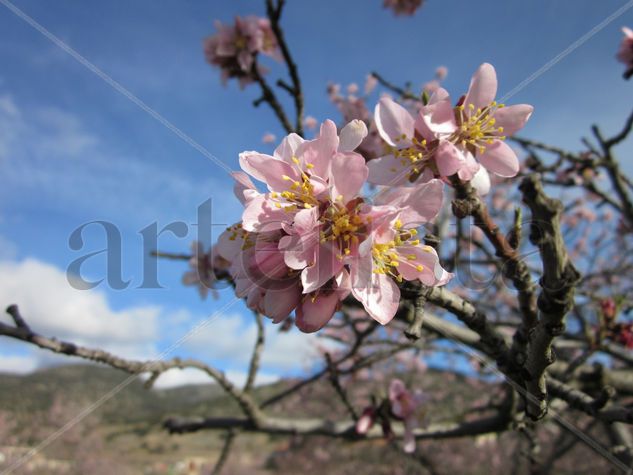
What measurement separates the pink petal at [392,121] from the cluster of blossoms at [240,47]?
1916 mm

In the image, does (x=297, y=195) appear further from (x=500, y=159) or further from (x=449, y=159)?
(x=500, y=159)

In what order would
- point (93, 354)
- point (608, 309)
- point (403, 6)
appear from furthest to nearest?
point (403, 6), point (608, 309), point (93, 354)

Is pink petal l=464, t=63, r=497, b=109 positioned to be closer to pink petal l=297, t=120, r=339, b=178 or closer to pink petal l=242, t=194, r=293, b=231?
pink petal l=297, t=120, r=339, b=178

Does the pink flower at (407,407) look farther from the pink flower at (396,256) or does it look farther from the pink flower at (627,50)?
the pink flower at (627,50)

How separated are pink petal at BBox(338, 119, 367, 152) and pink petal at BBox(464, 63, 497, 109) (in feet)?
1.32

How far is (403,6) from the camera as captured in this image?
449cm

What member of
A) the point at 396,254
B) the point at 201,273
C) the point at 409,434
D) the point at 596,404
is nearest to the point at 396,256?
the point at 396,254

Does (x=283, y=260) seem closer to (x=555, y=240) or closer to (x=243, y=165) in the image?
(x=243, y=165)

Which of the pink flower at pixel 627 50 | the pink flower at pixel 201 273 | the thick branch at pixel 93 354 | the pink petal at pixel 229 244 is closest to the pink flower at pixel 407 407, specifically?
the thick branch at pixel 93 354

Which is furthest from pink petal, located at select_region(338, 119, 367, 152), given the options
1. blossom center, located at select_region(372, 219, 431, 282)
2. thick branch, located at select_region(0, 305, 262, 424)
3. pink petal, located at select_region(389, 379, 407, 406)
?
pink petal, located at select_region(389, 379, 407, 406)

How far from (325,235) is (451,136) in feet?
1.70

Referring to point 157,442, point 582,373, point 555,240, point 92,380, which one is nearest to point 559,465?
point 582,373

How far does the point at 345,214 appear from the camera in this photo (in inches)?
41.1

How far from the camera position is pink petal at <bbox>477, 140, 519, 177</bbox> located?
1286 mm
